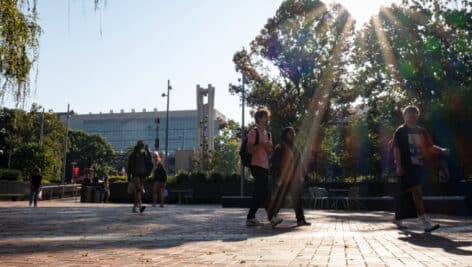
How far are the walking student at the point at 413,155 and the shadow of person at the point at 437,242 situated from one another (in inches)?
21.5

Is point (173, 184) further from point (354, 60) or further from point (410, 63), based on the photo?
point (410, 63)

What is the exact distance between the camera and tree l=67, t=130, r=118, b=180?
8775cm

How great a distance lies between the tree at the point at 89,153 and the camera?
87750mm

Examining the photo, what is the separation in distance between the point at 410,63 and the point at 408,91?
1480 millimetres

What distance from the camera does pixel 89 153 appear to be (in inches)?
3548

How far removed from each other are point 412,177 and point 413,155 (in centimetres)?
34

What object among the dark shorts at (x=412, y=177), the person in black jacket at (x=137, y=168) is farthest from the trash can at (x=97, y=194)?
the dark shorts at (x=412, y=177)

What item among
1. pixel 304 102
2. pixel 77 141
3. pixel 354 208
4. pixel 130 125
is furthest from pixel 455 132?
pixel 130 125

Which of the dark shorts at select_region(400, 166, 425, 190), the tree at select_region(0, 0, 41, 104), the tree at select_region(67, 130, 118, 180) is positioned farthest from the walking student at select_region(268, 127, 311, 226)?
the tree at select_region(67, 130, 118, 180)

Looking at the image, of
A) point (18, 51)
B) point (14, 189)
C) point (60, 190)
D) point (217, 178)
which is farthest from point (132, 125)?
→ point (18, 51)

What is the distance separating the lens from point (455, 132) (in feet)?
58.9

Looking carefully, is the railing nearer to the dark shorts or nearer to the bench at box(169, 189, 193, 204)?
the bench at box(169, 189, 193, 204)

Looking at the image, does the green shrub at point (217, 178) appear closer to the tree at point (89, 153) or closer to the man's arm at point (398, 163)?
the man's arm at point (398, 163)

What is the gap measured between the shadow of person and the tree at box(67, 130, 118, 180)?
8540 cm
